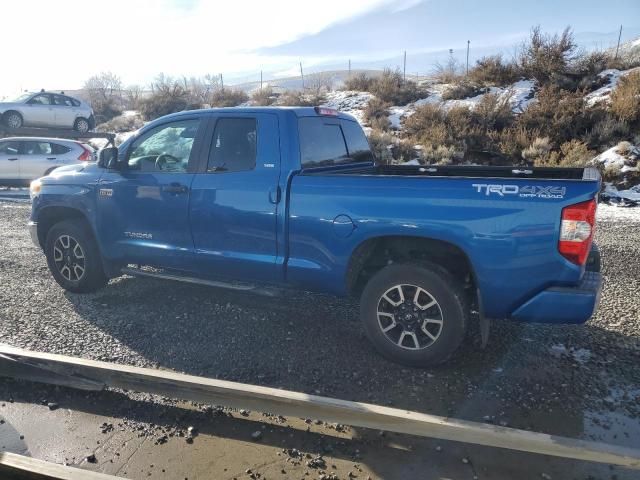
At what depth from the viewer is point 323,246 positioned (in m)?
3.97

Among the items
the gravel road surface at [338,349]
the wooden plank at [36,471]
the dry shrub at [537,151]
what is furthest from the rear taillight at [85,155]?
the wooden plank at [36,471]

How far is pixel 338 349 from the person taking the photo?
13.7ft

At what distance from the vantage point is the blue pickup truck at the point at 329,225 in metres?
3.30

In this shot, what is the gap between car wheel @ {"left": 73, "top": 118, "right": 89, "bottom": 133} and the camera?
66.0 feet

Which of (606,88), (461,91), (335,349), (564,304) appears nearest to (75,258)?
(335,349)

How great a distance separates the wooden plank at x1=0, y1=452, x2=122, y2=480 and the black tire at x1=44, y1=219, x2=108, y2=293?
2.87 m

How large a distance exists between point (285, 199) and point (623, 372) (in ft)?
9.53

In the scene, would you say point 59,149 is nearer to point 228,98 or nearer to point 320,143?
point 320,143

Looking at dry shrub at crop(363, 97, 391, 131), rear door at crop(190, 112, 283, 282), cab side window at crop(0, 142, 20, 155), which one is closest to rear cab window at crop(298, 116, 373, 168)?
rear door at crop(190, 112, 283, 282)

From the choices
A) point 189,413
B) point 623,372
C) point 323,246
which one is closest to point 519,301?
point 623,372

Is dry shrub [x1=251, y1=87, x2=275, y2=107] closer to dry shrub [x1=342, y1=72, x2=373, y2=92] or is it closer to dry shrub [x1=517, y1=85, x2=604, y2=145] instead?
dry shrub [x1=342, y1=72, x2=373, y2=92]

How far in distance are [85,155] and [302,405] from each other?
502 inches

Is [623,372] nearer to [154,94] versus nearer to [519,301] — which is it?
[519,301]

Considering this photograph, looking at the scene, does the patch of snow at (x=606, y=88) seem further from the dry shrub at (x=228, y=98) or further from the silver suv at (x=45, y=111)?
the silver suv at (x=45, y=111)
